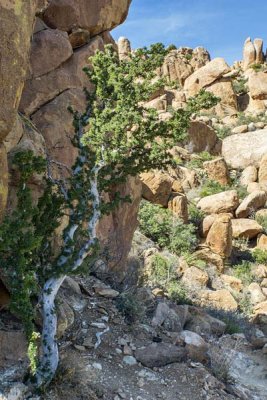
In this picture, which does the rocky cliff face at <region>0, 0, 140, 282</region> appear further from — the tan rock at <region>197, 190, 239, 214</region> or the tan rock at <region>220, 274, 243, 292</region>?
the tan rock at <region>197, 190, 239, 214</region>

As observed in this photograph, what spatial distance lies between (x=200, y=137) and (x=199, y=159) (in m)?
2.10

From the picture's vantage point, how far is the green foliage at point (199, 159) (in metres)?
26.1

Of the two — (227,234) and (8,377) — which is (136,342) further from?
(227,234)

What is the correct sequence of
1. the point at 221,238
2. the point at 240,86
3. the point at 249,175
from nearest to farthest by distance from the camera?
the point at 221,238, the point at 249,175, the point at 240,86

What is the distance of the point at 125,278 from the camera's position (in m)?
9.33

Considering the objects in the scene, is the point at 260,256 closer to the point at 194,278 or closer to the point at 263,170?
the point at 194,278

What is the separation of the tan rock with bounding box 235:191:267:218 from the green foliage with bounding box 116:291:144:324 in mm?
15305

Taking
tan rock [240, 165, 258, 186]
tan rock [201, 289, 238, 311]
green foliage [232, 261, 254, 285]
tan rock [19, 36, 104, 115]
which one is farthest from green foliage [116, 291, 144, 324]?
tan rock [240, 165, 258, 186]

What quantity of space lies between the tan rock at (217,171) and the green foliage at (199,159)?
1.61 feet

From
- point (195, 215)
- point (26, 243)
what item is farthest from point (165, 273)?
point (26, 243)

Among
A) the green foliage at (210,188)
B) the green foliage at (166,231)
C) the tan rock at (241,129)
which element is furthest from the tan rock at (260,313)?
the tan rock at (241,129)

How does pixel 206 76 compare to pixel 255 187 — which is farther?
pixel 206 76

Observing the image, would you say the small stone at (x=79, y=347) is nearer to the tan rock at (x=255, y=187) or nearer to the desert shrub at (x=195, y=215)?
the desert shrub at (x=195, y=215)

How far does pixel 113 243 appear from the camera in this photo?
404 inches
